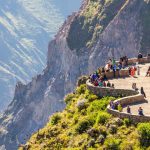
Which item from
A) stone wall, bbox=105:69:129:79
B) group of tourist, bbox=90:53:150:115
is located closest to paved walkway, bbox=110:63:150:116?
group of tourist, bbox=90:53:150:115

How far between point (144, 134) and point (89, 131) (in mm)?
8469

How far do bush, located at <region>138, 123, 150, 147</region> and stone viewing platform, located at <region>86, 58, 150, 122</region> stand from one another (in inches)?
107

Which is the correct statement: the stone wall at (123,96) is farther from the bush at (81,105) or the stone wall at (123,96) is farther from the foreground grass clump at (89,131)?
the bush at (81,105)

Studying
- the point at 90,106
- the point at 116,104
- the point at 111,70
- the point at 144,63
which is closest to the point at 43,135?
the point at 90,106

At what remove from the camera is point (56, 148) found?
70562 millimetres

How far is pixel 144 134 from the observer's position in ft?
196

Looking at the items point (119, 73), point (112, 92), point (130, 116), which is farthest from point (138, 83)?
point (130, 116)

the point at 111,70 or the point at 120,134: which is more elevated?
the point at 111,70

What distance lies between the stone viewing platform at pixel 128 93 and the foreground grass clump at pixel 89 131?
0.73 meters

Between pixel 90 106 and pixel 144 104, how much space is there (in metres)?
6.10

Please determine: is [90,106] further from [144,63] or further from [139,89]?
[144,63]

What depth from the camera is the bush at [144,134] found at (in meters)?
59.2

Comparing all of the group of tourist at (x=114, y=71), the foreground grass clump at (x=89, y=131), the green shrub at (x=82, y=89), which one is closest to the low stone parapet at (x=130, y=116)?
the foreground grass clump at (x=89, y=131)

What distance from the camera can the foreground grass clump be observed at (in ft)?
201
